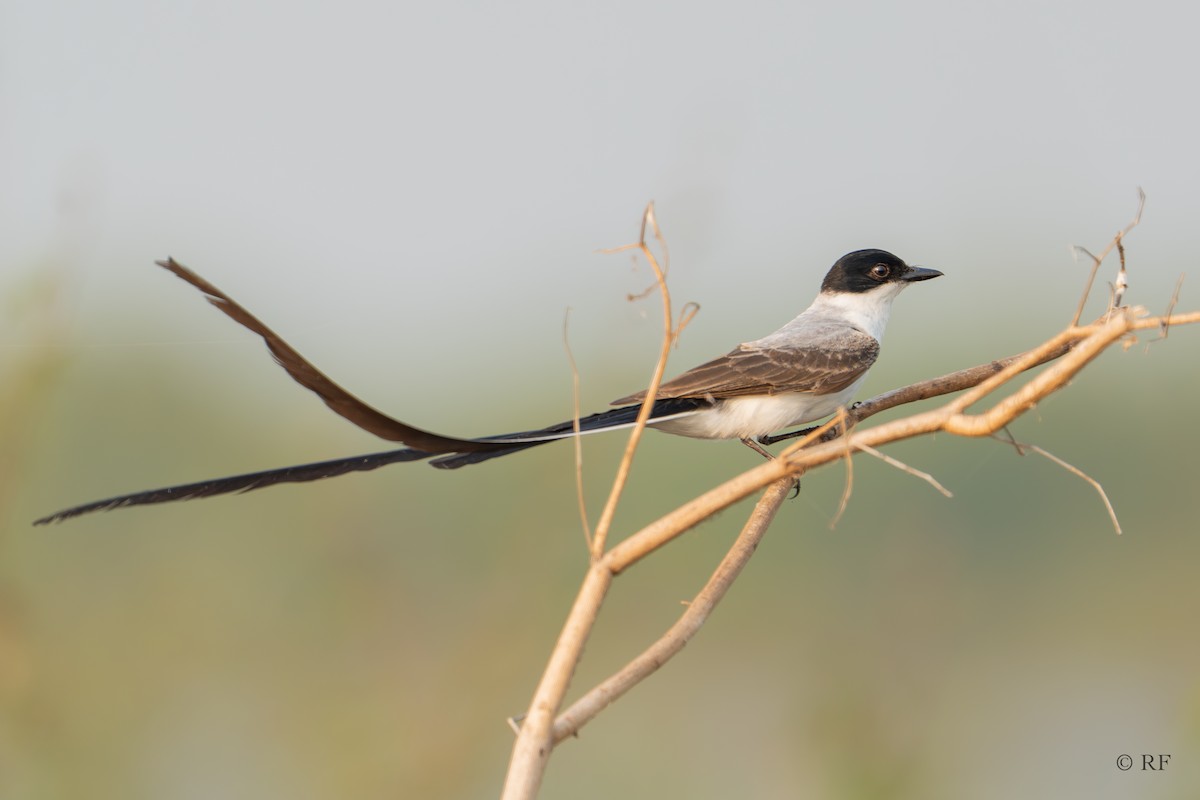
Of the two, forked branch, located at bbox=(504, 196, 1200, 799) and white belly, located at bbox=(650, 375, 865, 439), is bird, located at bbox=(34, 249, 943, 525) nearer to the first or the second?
white belly, located at bbox=(650, 375, 865, 439)

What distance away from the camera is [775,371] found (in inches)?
106

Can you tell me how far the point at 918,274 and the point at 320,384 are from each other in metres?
2.53

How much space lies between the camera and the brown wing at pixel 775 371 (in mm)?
2600

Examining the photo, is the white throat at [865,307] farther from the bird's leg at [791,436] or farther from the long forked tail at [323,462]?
the long forked tail at [323,462]

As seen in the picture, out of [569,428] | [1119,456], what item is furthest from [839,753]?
[1119,456]

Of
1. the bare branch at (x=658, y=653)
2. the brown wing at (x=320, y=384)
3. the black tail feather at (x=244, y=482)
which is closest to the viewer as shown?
the brown wing at (x=320, y=384)

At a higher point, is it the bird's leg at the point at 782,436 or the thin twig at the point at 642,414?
the thin twig at the point at 642,414

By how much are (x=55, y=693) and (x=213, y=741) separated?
1449mm

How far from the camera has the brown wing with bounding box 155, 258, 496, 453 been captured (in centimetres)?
80

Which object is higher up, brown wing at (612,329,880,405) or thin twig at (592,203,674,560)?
thin twig at (592,203,674,560)

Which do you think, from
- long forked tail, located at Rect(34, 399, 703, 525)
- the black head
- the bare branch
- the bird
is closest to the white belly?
the bird

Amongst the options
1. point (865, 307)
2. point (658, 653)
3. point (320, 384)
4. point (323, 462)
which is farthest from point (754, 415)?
point (320, 384)

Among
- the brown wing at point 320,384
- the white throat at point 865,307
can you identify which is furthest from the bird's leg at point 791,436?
the brown wing at point 320,384

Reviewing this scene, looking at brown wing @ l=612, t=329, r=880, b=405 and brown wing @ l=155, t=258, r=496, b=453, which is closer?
brown wing @ l=155, t=258, r=496, b=453
